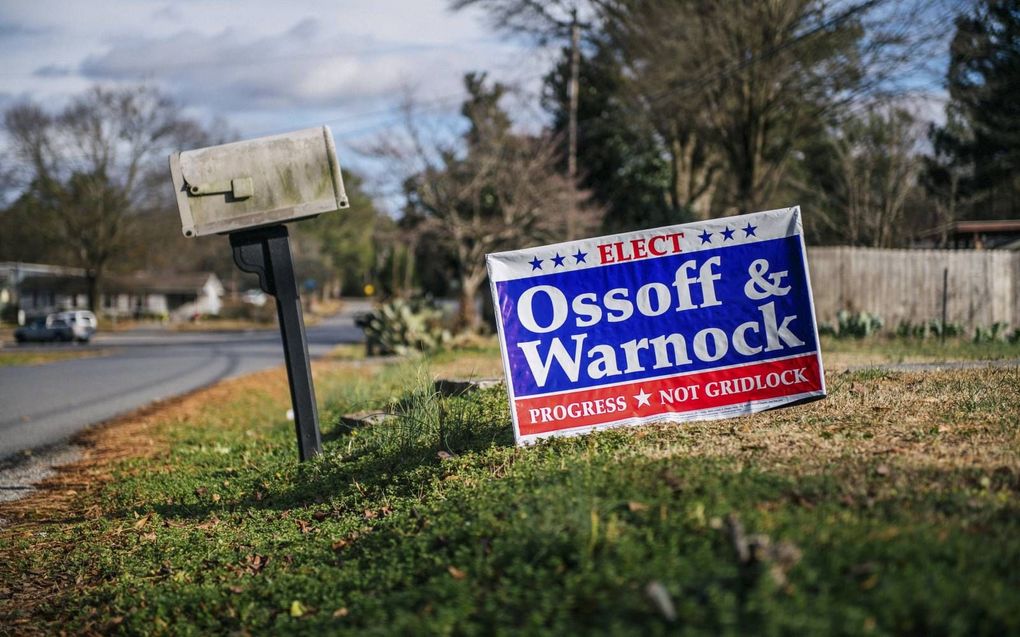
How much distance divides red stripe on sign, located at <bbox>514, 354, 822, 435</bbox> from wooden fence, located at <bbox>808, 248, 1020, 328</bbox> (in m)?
12.5

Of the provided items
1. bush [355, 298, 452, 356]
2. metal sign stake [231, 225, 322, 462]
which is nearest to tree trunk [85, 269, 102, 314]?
bush [355, 298, 452, 356]

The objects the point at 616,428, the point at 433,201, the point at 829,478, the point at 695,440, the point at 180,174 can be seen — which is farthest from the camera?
the point at 433,201

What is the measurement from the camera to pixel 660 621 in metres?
3.04

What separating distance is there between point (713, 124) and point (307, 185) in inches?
720

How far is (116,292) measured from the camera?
69.0 metres

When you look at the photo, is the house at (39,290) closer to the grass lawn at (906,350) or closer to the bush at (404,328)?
the bush at (404,328)

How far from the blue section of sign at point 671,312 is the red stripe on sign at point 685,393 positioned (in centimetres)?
7

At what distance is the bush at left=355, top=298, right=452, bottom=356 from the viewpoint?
2008 centimetres

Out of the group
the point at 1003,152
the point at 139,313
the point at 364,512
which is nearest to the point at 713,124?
the point at 1003,152

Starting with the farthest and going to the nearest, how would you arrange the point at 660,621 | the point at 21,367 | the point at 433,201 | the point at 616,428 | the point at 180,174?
1. the point at 433,201
2. the point at 21,367
3. the point at 180,174
4. the point at 616,428
5. the point at 660,621

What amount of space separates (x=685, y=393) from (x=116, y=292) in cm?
7075

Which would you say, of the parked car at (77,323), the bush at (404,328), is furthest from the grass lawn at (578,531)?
the parked car at (77,323)

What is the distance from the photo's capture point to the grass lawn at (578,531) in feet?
10.4

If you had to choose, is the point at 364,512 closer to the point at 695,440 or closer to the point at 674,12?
the point at 695,440
